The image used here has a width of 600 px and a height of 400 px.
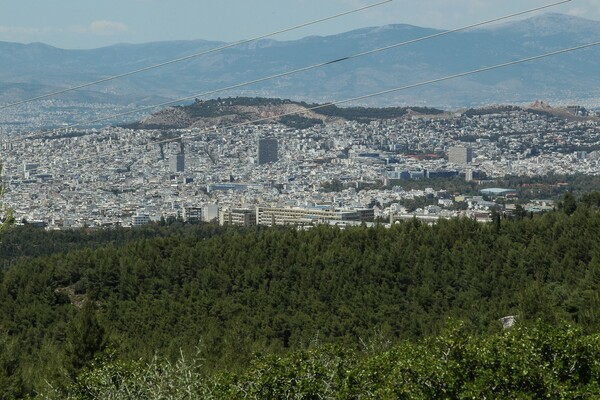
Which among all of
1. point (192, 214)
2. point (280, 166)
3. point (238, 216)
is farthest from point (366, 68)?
point (238, 216)

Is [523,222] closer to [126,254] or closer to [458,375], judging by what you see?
[126,254]

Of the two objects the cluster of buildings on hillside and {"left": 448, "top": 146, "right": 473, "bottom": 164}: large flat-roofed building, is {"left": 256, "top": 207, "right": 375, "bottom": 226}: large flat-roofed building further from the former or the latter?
{"left": 448, "top": 146, "right": 473, "bottom": 164}: large flat-roofed building

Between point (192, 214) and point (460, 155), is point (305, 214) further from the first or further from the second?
point (460, 155)

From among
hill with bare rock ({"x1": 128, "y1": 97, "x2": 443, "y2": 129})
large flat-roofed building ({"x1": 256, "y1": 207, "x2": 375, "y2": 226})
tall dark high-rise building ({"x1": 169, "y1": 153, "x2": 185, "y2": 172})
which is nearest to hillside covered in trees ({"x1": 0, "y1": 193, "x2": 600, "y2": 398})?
large flat-roofed building ({"x1": 256, "y1": 207, "x2": 375, "y2": 226})

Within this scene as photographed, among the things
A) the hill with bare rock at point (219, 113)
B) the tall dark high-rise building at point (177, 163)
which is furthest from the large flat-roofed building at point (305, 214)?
the hill with bare rock at point (219, 113)

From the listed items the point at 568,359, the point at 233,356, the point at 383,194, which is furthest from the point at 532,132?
the point at 568,359

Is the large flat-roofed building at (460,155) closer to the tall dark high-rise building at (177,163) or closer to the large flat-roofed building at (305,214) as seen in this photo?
the tall dark high-rise building at (177,163)
